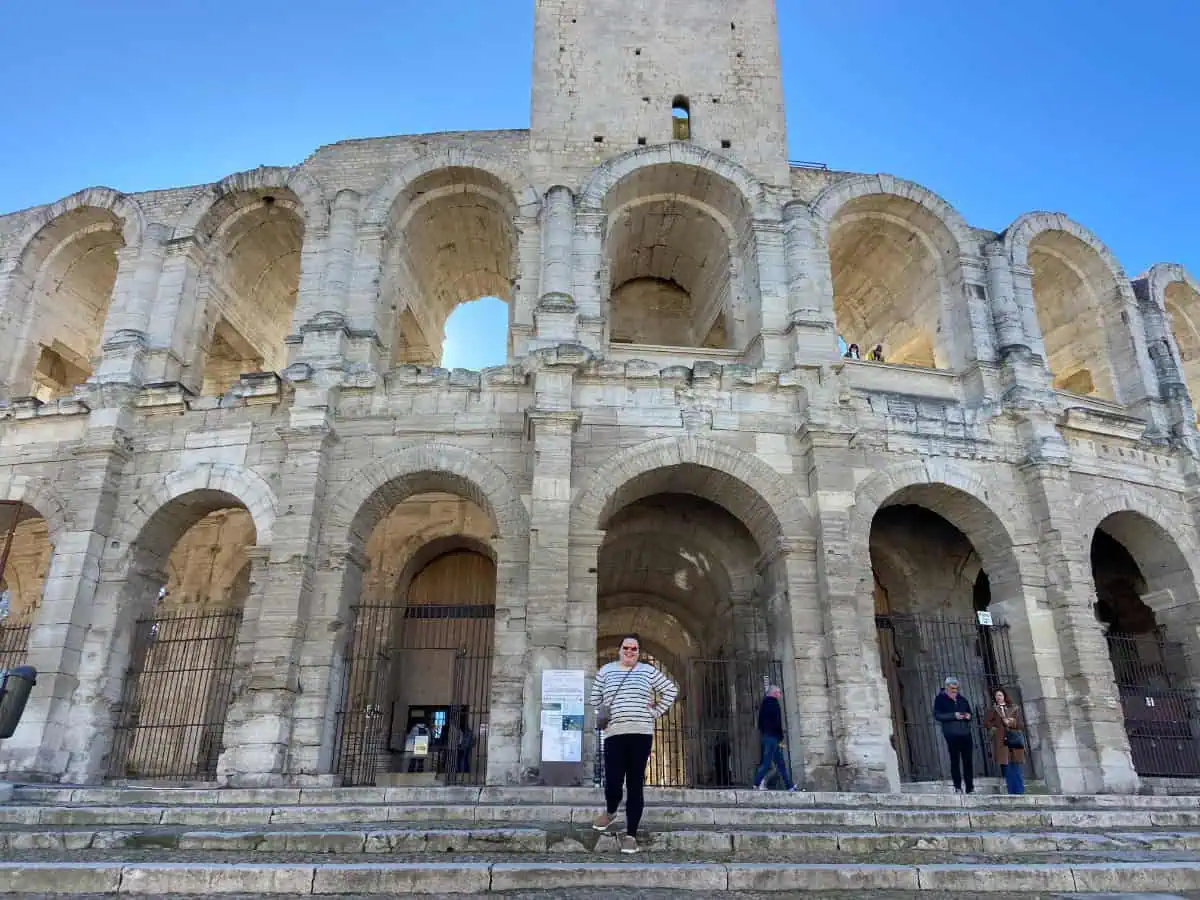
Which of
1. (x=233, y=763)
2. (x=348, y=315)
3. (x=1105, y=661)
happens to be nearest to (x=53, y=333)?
(x=348, y=315)

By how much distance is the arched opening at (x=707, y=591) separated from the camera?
12.5m

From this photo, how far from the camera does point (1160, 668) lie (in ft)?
47.3

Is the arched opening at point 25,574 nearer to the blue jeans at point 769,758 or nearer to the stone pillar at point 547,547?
the stone pillar at point 547,547

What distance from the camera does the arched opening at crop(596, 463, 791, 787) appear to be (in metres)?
12.5

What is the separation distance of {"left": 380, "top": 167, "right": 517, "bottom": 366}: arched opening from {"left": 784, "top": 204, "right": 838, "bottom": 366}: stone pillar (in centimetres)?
457

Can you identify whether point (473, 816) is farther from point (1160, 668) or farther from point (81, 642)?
point (1160, 668)

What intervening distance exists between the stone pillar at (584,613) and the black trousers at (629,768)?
473 cm

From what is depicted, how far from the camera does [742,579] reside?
46.5ft

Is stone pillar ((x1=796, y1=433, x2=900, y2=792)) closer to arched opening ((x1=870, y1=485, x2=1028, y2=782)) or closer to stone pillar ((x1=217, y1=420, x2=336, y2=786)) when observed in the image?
arched opening ((x1=870, y1=485, x2=1028, y2=782))

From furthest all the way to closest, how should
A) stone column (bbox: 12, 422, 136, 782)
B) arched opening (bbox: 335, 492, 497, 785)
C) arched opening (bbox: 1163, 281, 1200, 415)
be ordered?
arched opening (bbox: 1163, 281, 1200, 415)
arched opening (bbox: 335, 492, 497, 785)
stone column (bbox: 12, 422, 136, 782)

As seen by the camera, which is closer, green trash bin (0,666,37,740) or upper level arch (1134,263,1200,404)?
green trash bin (0,666,37,740)

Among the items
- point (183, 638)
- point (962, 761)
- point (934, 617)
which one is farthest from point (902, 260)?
point (183, 638)

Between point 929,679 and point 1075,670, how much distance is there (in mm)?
2726

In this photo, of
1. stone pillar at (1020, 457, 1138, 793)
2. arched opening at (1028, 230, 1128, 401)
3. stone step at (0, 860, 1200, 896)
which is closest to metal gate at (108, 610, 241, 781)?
stone step at (0, 860, 1200, 896)
